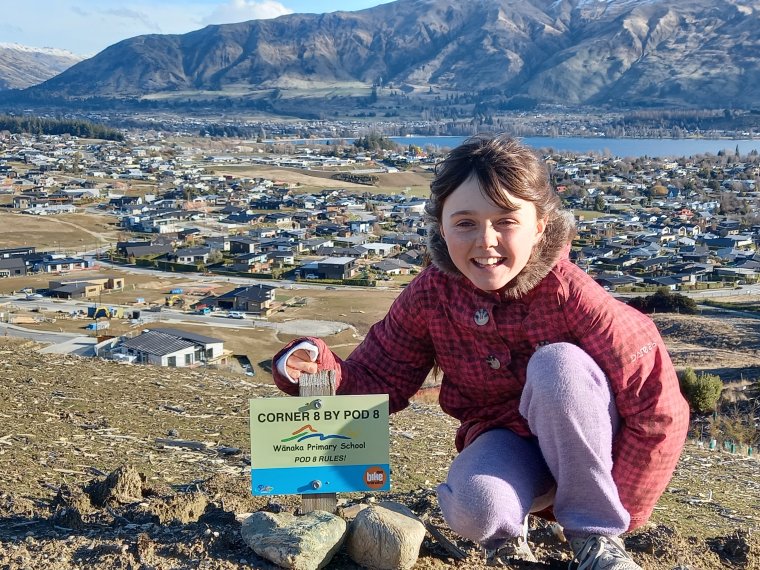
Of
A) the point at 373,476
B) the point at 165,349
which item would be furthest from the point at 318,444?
the point at 165,349

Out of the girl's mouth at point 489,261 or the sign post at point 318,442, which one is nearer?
the girl's mouth at point 489,261

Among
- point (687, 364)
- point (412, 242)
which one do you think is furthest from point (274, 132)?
point (687, 364)

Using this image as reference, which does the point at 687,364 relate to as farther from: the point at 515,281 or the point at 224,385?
the point at 515,281

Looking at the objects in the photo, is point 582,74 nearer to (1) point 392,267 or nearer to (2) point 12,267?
(1) point 392,267

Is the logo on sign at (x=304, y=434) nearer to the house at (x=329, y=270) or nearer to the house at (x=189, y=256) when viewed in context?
the house at (x=329, y=270)

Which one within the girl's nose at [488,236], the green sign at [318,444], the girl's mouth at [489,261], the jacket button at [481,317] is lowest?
the green sign at [318,444]

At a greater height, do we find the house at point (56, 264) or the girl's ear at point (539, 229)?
the girl's ear at point (539, 229)

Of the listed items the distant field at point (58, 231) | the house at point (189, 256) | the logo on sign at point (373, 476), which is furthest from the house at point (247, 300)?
the logo on sign at point (373, 476)
